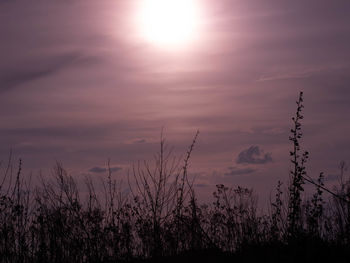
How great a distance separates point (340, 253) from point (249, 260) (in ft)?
5.67

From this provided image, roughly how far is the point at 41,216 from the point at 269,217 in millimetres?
7116

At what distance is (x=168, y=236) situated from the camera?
14016 mm

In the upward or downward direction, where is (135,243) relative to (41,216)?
downward

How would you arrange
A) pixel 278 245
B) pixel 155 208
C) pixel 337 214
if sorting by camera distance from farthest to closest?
pixel 337 214 < pixel 155 208 < pixel 278 245

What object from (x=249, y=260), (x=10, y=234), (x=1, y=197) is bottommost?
(x=249, y=260)

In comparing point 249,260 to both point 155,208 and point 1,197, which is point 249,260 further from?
point 1,197

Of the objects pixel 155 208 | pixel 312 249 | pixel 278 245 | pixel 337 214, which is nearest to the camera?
pixel 312 249

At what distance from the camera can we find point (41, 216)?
14094 millimetres

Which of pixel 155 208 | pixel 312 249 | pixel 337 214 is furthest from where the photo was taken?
pixel 337 214

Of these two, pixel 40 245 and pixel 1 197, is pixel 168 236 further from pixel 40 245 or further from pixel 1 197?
pixel 1 197

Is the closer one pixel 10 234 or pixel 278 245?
pixel 278 245

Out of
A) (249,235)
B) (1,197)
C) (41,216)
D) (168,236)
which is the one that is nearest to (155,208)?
(168,236)

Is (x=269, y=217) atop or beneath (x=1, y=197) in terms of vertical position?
beneath

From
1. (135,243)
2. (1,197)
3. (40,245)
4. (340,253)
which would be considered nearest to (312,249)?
(340,253)
